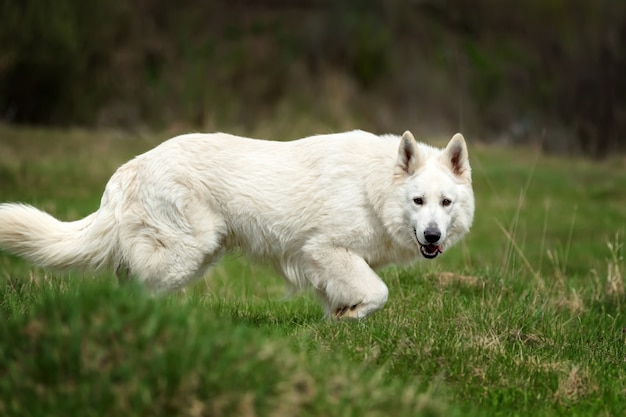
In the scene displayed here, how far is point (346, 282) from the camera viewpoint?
19.5ft

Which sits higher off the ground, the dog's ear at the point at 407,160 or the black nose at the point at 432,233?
the dog's ear at the point at 407,160

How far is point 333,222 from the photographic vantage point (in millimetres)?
6051

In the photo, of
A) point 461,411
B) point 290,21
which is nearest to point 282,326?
point 461,411

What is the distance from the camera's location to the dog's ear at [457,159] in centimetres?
603

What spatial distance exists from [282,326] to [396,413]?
2105 millimetres

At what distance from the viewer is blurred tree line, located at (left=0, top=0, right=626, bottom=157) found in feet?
75.3

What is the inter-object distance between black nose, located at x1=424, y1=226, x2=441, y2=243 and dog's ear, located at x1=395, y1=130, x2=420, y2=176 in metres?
0.55

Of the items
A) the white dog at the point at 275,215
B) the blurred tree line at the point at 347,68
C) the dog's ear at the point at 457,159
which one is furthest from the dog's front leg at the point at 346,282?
the blurred tree line at the point at 347,68

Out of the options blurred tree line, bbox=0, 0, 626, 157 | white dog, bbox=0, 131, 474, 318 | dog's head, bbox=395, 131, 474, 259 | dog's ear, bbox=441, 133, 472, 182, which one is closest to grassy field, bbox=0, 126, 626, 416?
white dog, bbox=0, 131, 474, 318

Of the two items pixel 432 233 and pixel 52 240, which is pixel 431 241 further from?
pixel 52 240

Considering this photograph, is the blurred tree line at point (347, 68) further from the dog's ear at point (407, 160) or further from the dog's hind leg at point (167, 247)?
the dog's hind leg at point (167, 247)

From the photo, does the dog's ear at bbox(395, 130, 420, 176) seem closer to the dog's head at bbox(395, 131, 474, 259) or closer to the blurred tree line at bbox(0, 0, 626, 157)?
the dog's head at bbox(395, 131, 474, 259)

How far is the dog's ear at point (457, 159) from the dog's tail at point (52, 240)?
8.39ft

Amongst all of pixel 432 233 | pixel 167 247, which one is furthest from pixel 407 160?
pixel 167 247
